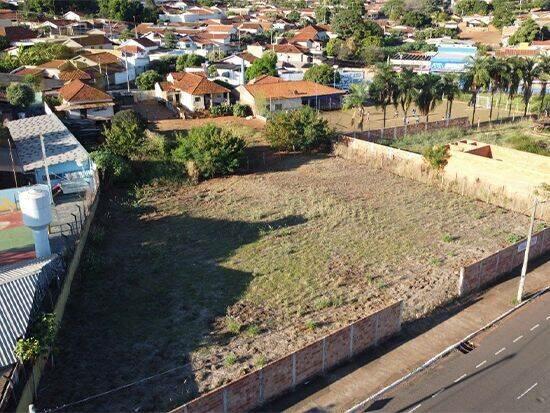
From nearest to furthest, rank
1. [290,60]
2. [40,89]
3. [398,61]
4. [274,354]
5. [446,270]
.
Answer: [274,354] < [446,270] < [40,89] < [290,60] < [398,61]

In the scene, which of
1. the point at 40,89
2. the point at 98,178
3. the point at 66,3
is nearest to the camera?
the point at 98,178

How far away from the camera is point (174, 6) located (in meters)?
158

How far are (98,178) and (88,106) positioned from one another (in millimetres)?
16131

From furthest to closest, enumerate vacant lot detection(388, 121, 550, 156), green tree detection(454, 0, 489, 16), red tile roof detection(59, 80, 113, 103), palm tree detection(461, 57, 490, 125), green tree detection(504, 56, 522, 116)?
1. green tree detection(454, 0, 489, 16)
2. green tree detection(504, 56, 522, 116)
3. palm tree detection(461, 57, 490, 125)
4. red tile roof detection(59, 80, 113, 103)
5. vacant lot detection(388, 121, 550, 156)

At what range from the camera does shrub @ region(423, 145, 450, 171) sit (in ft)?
112

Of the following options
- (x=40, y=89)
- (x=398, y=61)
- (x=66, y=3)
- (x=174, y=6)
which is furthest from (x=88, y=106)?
(x=174, y=6)

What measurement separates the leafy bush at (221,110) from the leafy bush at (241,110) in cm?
82

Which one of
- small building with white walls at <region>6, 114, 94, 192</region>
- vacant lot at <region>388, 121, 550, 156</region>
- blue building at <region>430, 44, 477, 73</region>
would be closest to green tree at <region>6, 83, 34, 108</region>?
small building with white walls at <region>6, 114, 94, 192</region>

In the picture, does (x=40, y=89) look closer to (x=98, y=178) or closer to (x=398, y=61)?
(x=98, y=178)

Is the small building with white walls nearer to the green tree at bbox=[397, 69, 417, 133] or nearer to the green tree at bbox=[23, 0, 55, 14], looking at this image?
the green tree at bbox=[397, 69, 417, 133]

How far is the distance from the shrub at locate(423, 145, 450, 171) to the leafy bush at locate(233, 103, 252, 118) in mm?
22074

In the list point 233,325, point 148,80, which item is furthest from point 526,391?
point 148,80

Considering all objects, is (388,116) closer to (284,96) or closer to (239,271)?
(284,96)

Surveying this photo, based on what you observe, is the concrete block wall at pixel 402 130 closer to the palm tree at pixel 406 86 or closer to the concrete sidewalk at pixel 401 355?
the palm tree at pixel 406 86
